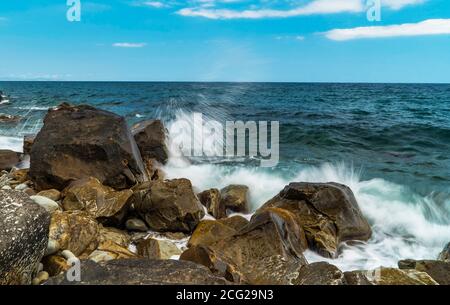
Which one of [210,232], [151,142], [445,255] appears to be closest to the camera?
[445,255]

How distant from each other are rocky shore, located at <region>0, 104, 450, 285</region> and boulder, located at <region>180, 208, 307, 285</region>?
0.05 feet

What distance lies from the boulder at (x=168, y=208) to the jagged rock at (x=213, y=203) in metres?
0.70

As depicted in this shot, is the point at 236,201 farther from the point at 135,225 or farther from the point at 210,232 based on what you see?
the point at 135,225

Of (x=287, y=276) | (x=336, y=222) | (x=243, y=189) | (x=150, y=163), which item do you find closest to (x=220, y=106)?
(x=150, y=163)

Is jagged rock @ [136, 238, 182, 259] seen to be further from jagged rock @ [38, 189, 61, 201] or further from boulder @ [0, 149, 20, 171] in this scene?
boulder @ [0, 149, 20, 171]

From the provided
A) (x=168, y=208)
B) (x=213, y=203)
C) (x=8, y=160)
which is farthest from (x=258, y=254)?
(x=8, y=160)

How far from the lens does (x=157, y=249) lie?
5.92m

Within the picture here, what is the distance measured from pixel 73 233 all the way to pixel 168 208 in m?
2.06

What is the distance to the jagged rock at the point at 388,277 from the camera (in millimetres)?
4566

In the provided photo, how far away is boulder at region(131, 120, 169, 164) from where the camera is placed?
10586 mm

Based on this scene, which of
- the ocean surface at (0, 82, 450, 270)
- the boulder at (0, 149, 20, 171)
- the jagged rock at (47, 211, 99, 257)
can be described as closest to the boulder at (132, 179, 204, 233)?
the jagged rock at (47, 211, 99, 257)

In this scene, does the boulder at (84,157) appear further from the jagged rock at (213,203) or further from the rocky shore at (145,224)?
the jagged rock at (213,203)

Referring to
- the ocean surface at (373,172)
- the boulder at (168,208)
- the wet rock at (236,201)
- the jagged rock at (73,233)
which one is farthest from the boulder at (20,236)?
the wet rock at (236,201)

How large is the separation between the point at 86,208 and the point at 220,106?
22.0m
